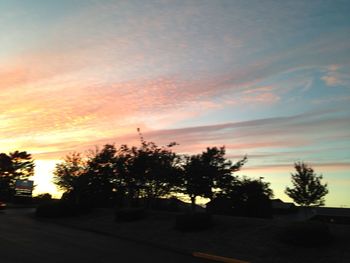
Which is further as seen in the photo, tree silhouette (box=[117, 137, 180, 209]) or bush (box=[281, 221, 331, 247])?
tree silhouette (box=[117, 137, 180, 209])

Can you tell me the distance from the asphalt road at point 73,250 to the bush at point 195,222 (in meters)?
2.82

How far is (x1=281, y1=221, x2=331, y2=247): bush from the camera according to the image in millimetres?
15325

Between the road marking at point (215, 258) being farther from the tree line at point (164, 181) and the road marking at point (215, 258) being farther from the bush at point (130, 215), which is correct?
the tree line at point (164, 181)

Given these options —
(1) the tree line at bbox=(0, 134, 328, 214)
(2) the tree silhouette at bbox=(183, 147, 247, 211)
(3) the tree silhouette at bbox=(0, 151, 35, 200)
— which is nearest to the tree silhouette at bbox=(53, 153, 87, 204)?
(1) the tree line at bbox=(0, 134, 328, 214)

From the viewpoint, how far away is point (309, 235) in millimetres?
15453

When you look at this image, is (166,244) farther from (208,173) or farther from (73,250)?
(208,173)

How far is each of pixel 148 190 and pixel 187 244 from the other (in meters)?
19.4

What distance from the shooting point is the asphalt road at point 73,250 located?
1463cm

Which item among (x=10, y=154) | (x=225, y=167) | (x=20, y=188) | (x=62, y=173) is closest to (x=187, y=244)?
(x=225, y=167)

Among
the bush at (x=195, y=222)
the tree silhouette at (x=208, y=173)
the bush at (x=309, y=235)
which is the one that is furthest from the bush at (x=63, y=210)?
the bush at (x=309, y=235)

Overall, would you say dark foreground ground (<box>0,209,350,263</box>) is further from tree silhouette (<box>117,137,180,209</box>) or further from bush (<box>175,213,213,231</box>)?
tree silhouette (<box>117,137,180,209</box>)

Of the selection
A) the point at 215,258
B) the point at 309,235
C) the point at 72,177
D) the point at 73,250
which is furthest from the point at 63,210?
the point at 309,235

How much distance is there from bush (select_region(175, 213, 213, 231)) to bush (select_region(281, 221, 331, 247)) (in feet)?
18.7

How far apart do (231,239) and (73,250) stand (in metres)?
7.26
